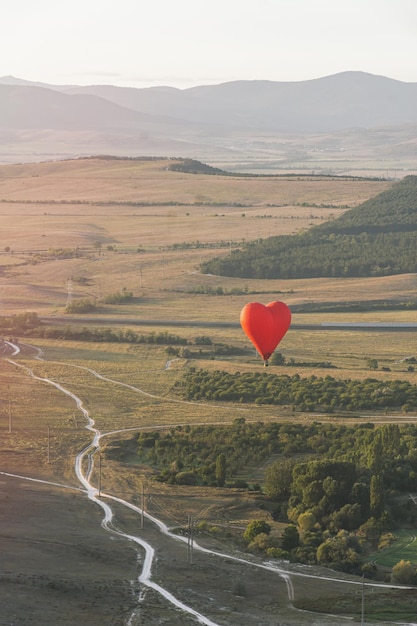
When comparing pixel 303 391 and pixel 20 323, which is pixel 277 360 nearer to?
pixel 303 391

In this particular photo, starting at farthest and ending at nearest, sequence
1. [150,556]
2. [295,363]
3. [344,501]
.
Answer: [295,363] < [344,501] < [150,556]

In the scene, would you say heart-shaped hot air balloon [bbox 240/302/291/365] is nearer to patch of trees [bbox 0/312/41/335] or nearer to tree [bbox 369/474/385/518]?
tree [bbox 369/474/385/518]

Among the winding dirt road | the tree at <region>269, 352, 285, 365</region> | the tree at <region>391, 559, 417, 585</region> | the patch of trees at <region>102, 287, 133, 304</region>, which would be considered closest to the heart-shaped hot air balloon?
the winding dirt road

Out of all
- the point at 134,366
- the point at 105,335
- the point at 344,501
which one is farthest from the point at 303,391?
the point at 105,335

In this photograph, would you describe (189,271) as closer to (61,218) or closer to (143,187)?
(61,218)

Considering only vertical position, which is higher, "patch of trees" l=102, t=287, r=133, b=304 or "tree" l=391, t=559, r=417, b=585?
"patch of trees" l=102, t=287, r=133, b=304

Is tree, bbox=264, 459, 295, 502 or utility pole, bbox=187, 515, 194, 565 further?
tree, bbox=264, 459, 295, 502

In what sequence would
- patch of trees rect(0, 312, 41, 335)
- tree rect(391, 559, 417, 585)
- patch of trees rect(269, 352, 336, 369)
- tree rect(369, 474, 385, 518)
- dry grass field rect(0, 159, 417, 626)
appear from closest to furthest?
1. dry grass field rect(0, 159, 417, 626)
2. tree rect(391, 559, 417, 585)
3. tree rect(369, 474, 385, 518)
4. patch of trees rect(269, 352, 336, 369)
5. patch of trees rect(0, 312, 41, 335)
